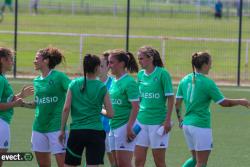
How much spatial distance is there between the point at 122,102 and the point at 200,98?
99 cm

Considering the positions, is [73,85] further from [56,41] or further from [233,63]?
[56,41]

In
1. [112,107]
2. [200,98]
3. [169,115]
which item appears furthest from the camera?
[169,115]

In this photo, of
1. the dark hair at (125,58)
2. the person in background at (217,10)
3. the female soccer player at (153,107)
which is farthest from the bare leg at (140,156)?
the person in background at (217,10)

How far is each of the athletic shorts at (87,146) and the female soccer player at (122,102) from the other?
872 mm

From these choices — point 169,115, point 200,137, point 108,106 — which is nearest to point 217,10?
point 169,115

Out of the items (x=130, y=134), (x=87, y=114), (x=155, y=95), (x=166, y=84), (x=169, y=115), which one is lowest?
(x=130, y=134)

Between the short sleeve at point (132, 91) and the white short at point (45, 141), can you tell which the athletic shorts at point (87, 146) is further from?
the short sleeve at point (132, 91)

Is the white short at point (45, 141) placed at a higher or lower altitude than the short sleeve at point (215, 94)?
lower

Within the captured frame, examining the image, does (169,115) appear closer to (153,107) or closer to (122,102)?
(153,107)

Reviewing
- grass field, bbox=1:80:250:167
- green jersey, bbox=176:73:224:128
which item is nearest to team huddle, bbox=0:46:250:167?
green jersey, bbox=176:73:224:128

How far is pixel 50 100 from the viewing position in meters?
9.95

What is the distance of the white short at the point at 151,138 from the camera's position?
413 inches

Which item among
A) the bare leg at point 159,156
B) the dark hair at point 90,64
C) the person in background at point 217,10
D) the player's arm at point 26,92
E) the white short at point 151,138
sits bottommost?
the bare leg at point 159,156

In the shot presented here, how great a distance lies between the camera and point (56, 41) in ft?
100
